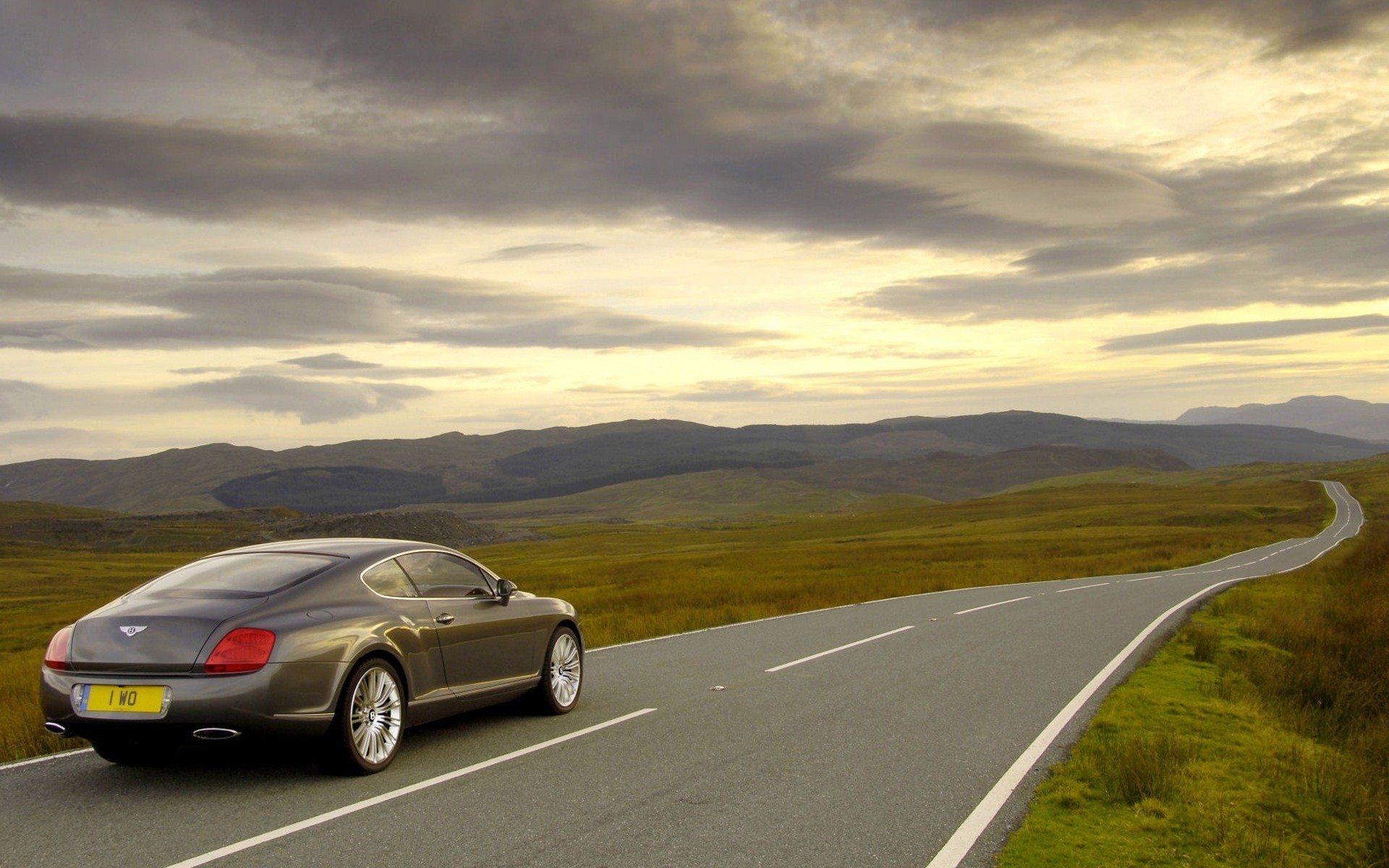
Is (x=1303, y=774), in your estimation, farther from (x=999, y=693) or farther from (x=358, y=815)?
(x=358, y=815)

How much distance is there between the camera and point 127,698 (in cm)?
694

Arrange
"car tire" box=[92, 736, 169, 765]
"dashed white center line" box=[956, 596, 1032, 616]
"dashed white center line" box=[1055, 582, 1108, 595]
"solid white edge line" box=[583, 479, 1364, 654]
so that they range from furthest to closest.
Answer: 1. "dashed white center line" box=[1055, 582, 1108, 595]
2. "dashed white center line" box=[956, 596, 1032, 616]
3. "solid white edge line" box=[583, 479, 1364, 654]
4. "car tire" box=[92, 736, 169, 765]

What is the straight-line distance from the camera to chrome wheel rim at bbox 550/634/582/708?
1005 centimetres

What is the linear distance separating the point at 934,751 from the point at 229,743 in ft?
17.2

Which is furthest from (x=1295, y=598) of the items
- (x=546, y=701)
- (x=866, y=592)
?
(x=546, y=701)

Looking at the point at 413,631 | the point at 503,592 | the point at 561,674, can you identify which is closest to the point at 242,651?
the point at 413,631

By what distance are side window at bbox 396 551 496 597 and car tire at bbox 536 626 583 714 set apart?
957 millimetres

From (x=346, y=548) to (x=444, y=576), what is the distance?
92cm

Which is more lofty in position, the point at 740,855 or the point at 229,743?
the point at 229,743

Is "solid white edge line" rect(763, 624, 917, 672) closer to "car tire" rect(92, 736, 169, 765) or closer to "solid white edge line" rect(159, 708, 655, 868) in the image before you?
"solid white edge line" rect(159, 708, 655, 868)

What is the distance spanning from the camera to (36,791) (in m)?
7.20

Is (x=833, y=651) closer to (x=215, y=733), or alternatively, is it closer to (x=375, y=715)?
(x=375, y=715)

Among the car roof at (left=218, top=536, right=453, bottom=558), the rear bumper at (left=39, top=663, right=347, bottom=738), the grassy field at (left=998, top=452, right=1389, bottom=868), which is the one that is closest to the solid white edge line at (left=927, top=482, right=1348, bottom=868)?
the grassy field at (left=998, top=452, right=1389, bottom=868)

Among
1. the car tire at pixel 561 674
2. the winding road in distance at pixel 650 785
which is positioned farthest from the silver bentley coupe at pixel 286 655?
the car tire at pixel 561 674
